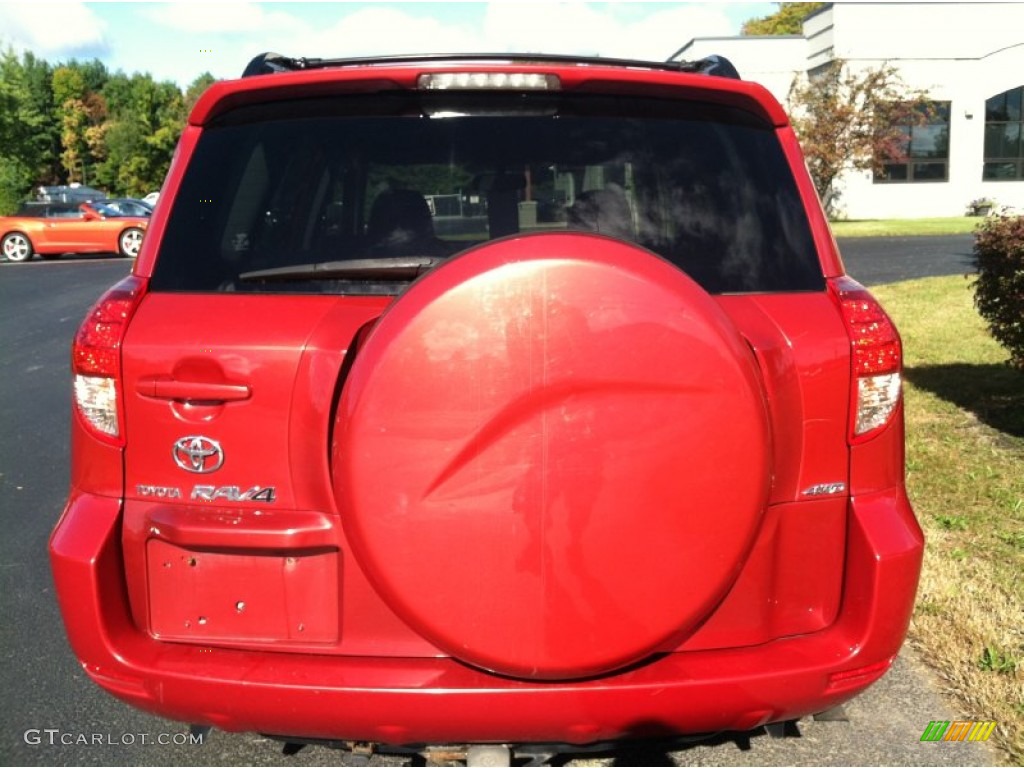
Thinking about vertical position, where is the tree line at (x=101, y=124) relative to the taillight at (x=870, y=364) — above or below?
above

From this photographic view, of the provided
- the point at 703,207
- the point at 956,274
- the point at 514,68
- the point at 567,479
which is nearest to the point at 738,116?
the point at 703,207

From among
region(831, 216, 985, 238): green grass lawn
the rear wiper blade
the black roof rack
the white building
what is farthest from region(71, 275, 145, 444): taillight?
the white building

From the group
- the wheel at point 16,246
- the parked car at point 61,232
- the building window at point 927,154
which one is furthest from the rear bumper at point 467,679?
the building window at point 927,154

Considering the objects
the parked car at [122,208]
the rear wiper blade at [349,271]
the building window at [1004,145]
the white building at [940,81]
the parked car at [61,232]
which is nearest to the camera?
the rear wiper blade at [349,271]

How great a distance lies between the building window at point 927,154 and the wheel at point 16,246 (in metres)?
30.2

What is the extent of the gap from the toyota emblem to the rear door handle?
0.31 feet

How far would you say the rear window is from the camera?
247cm

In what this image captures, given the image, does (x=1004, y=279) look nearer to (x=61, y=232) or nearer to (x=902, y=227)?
(x=61, y=232)

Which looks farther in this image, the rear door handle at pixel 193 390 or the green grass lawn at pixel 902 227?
the green grass lawn at pixel 902 227

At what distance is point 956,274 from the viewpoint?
17.1 metres

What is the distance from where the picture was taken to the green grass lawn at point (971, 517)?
356 centimetres

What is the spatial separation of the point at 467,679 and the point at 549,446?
1.92 feet

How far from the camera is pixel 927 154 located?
3859 centimetres

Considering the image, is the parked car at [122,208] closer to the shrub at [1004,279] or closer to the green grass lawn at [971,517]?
the green grass lawn at [971,517]
